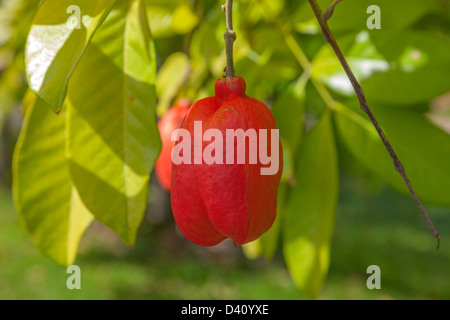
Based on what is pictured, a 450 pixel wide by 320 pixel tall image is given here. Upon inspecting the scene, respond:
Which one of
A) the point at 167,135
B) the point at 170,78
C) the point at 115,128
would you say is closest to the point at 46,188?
the point at 115,128

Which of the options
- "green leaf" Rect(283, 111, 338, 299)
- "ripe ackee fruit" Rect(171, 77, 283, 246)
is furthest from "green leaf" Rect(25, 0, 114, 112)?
"green leaf" Rect(283, 111, 338, 299)

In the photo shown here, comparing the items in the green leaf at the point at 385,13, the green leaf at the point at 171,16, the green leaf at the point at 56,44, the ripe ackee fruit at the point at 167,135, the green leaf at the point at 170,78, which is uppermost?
the green leaf at the point at 171,16

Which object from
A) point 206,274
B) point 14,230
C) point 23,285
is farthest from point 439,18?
point 14,230

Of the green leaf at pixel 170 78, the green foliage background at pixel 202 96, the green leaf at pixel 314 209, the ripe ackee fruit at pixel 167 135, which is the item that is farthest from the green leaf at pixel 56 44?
the green leaf at pixel 170 78

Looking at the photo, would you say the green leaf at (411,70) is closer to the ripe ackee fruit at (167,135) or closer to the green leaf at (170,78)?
the ripe ackee fruit at (167,135)

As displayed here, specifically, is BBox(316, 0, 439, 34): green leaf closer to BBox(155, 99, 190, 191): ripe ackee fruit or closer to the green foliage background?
the green foliage background
